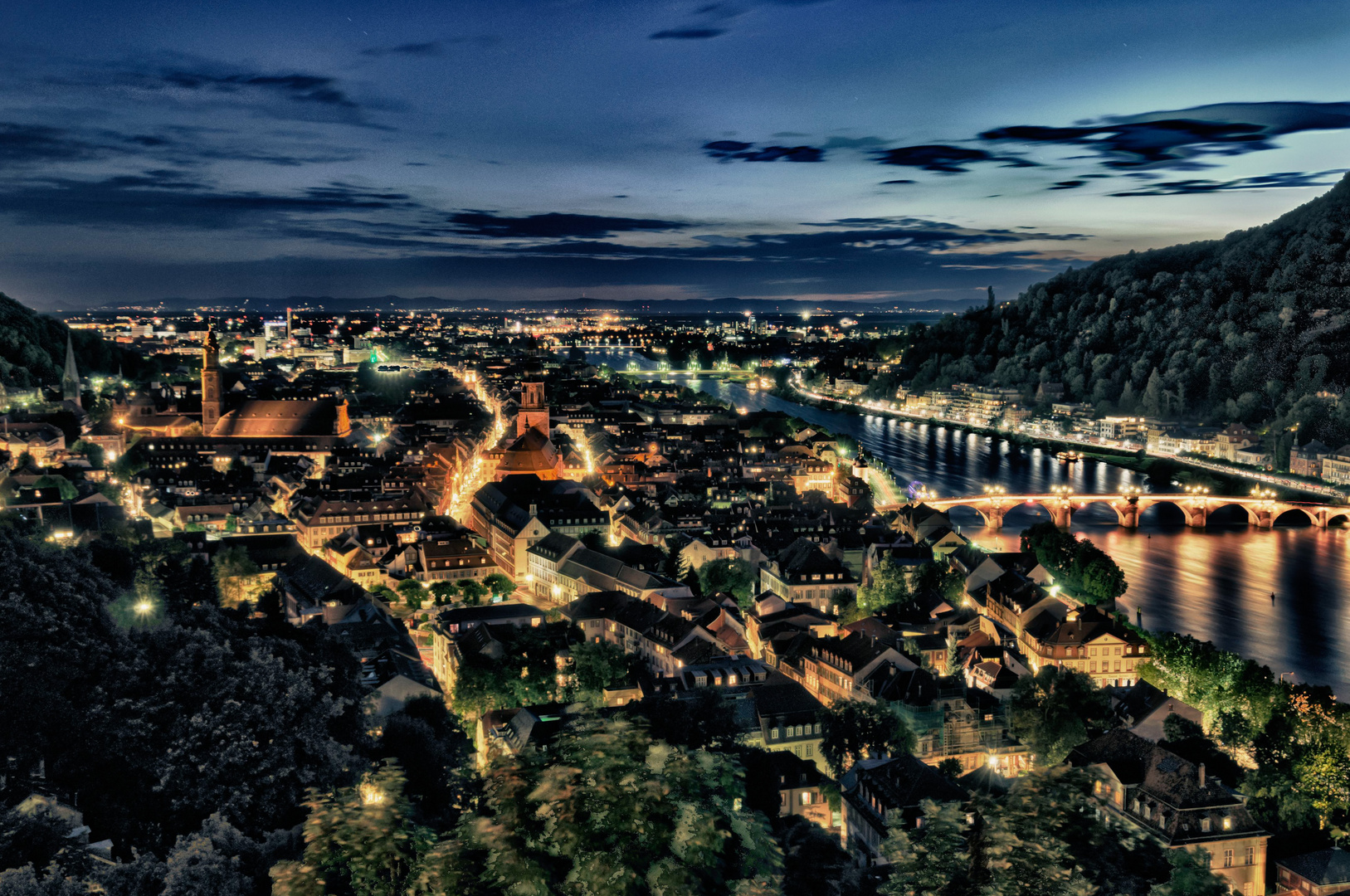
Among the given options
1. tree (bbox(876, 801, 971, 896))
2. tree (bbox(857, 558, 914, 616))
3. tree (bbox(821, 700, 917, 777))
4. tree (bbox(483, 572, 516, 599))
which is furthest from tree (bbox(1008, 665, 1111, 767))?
tree (bbox(483, 572, 516, 599))

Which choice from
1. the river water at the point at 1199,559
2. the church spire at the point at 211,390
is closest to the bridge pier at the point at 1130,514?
the river water at the point at 1199,559

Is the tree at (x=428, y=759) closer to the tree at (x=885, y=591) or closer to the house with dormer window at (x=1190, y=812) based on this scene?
the house with dormer window at (x=1190, y=812)

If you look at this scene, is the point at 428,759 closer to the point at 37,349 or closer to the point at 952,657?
the point at 952,657

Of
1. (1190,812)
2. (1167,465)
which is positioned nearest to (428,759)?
(1190,812)

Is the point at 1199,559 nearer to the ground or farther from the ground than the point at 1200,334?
nearer to the ground

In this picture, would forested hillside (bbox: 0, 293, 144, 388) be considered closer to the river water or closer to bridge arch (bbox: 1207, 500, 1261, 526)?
the river water

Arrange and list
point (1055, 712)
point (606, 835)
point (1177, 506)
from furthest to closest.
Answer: point (1177, 506), point (1055, 712), point (606, 835)
